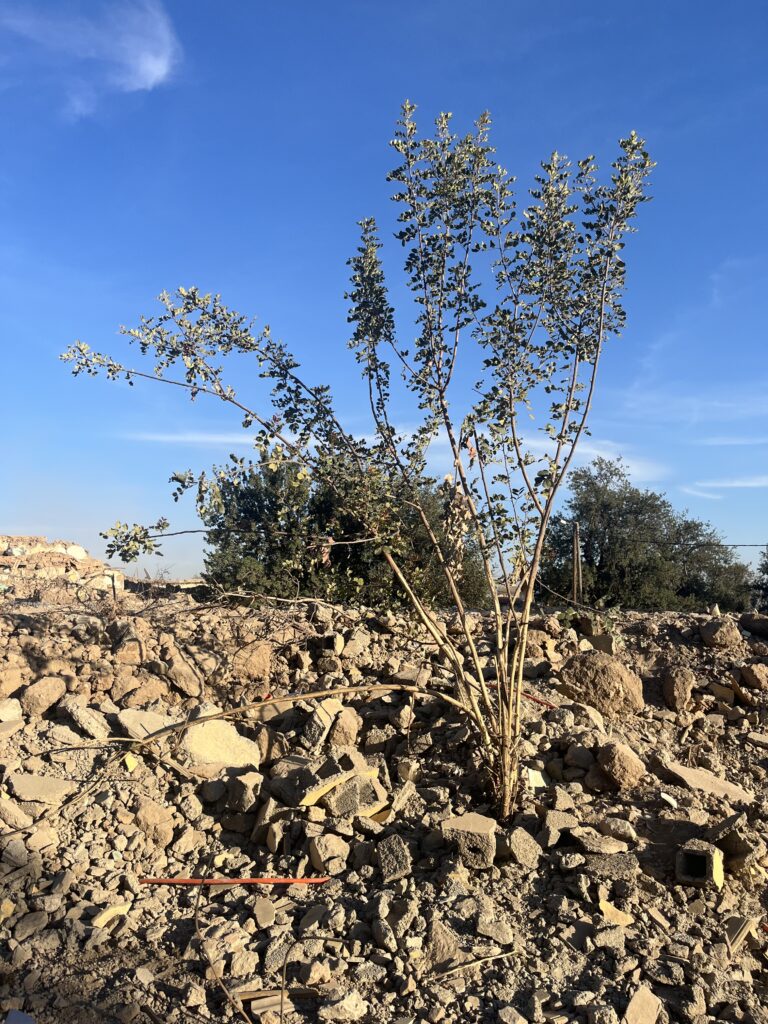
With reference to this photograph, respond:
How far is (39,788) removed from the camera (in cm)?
500

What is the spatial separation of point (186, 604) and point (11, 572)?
33.6 feet

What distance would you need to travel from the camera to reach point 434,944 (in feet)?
12.6

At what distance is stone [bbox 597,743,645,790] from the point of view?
5215 millimetres

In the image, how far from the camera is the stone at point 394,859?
4.38m

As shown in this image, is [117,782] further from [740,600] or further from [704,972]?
[740,600]

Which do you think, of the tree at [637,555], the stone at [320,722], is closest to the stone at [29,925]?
the stone at [320,722]

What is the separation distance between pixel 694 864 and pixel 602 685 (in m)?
2.29

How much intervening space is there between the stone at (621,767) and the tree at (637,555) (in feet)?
30.2

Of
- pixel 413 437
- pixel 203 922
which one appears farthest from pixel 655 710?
pixel 203 922

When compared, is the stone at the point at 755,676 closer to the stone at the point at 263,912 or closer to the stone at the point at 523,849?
the stone at the point at 523,849

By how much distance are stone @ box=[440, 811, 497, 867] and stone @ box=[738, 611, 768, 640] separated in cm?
525

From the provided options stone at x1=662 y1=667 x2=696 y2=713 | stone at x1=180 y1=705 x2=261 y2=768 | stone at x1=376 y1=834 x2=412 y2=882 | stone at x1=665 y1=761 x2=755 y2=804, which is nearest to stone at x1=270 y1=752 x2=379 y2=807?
stone at x1=180 y1=705 x2=261 y2=768

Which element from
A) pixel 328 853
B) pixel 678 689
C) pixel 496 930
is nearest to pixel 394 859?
pixel 328 853

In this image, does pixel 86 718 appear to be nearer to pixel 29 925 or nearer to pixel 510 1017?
pixel 29 925
